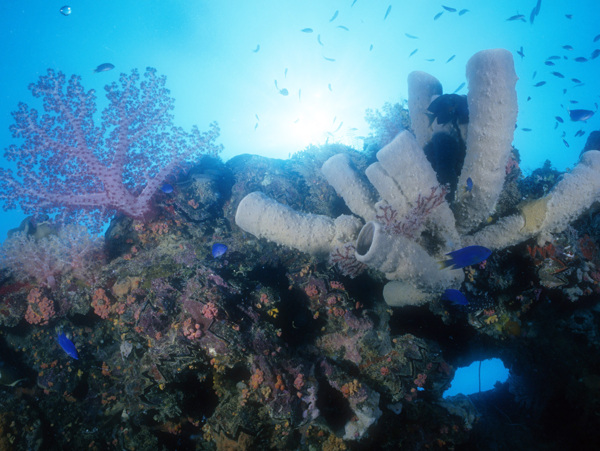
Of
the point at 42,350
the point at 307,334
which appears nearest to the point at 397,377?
the point at 307,334

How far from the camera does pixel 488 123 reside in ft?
10.5

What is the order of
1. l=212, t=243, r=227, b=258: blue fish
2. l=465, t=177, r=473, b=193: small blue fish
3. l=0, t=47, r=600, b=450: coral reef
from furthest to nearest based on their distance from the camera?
l=212, t=243, r=227, b=258: blue fish, l=0, t=47, r=600, b=450: coral reef, l=465, t=177, r=473, b=193: small blue fish

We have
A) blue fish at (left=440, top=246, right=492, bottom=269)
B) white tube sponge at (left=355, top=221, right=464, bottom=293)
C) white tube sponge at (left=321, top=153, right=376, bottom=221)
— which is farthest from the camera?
white tube sponge at (left=321, top=153, right=376, bottom=221)

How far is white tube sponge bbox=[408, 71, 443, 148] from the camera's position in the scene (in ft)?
14.5

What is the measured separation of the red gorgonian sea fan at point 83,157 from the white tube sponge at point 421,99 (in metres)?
4.64

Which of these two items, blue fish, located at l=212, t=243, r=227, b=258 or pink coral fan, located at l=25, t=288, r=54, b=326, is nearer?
blue fish, located at l=212, t=243, r=227, b=258

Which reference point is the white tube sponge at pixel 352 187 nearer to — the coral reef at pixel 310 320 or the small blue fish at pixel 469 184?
the coral reef at pixel 310 320

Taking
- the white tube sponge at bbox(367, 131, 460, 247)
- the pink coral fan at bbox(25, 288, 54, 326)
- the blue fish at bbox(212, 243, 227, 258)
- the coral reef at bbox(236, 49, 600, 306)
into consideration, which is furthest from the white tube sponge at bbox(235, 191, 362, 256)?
the pink coral fan at bbox(25, 288, 54, 326)

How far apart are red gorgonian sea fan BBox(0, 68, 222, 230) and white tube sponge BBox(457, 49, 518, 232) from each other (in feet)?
17.2

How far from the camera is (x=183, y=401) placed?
4.16 m

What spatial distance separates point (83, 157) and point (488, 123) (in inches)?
250

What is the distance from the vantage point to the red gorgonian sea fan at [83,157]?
17.5 ft

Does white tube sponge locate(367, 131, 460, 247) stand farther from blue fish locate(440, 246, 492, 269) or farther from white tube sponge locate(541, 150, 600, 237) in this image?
white tube sponge locate(541, 150, 600, 237)

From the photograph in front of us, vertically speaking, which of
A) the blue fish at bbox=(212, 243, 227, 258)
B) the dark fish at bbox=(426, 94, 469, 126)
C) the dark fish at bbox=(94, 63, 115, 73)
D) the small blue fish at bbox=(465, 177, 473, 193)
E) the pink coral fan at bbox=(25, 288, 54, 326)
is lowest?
the pink coral fan at bbox=(25, 288, 54, 326)
